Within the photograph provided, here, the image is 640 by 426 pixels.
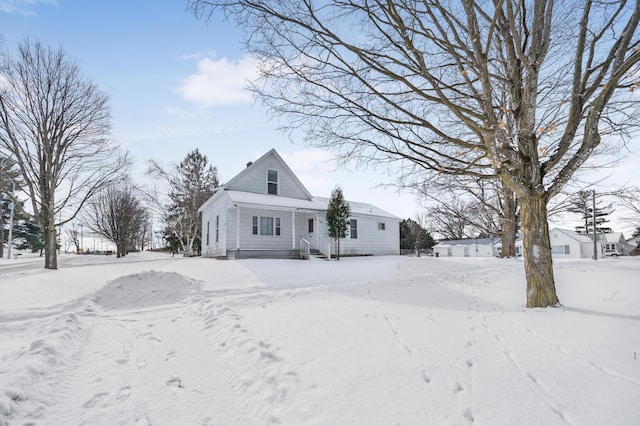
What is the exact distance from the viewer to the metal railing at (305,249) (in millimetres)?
16062

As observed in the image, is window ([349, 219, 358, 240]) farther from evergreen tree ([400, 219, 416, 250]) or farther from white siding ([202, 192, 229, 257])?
evergreen tree ([400, 219, 416, 250])

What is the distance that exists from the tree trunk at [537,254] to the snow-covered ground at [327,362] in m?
0.34

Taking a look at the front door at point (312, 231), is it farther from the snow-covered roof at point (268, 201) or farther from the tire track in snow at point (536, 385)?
the tire track in snow at point (536, 385)

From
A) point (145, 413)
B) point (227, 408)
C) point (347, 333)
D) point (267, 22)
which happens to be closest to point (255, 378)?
point (227, 408)

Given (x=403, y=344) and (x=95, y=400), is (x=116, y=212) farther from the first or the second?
(x=403, y=344)

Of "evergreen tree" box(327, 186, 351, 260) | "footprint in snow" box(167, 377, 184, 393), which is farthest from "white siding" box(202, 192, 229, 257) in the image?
"footprint in snow" box(167, 377, 184, 393)

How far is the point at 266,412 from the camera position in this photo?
2.28 m

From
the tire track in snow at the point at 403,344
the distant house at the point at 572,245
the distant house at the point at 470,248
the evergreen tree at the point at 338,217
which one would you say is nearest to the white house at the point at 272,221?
the evergreen tree at the point at 338,217

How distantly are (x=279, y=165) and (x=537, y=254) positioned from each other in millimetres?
15544

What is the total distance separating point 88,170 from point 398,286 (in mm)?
14979

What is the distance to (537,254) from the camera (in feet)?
16.4

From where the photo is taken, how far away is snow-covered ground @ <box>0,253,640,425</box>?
2236 mm

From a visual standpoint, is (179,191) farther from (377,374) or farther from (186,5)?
(377,374)

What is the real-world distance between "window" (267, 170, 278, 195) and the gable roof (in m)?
0.68
